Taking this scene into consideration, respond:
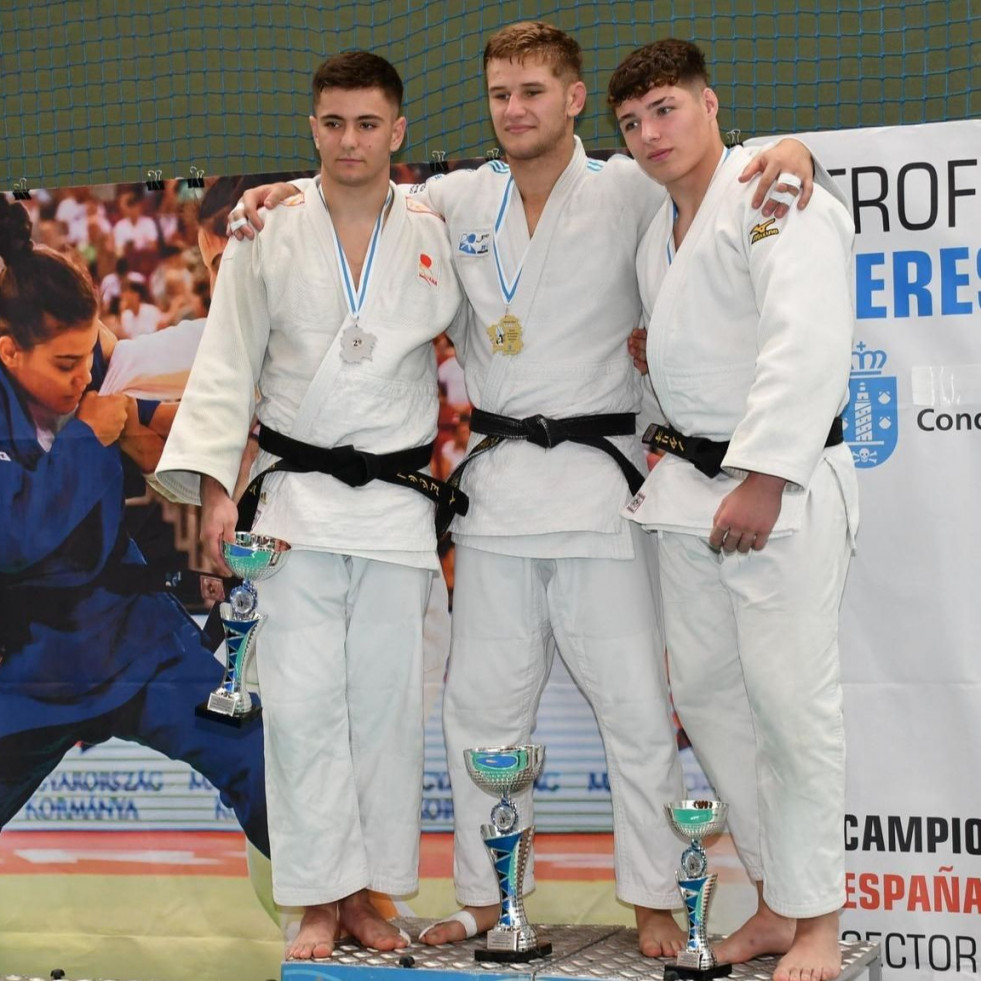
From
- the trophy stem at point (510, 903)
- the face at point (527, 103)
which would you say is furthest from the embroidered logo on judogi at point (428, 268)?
the trophy stem at point (510, 903)

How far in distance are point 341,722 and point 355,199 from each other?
1.31 meters

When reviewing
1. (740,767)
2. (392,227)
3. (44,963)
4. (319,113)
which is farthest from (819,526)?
(44,963)

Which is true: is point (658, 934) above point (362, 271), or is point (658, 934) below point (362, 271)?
below

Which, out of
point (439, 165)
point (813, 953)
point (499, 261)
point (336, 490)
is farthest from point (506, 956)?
point (439, 165)

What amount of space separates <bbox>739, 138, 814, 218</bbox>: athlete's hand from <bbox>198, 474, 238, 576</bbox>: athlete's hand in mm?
1436

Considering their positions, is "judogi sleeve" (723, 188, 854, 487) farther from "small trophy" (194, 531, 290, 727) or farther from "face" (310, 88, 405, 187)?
"small trophy" (194, 531, 290, 727)

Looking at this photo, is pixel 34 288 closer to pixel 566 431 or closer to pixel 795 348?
pixel 566 431

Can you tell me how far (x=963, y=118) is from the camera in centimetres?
407

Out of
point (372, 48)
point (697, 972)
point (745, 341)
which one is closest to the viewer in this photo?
point (697, 972)

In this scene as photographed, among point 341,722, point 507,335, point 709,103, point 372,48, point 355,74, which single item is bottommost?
point 341,722

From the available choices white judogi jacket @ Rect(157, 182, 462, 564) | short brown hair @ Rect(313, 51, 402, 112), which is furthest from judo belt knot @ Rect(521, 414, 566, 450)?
short brown hair @ Rect(313, 51, 402, 112)

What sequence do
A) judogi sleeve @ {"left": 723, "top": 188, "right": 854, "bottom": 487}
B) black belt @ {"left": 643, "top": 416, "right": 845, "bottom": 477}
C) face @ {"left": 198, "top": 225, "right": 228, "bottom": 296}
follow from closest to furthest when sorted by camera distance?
1. judogi sleeve @ {"left": 723, "top": 188, "right": 854, "bottom": 487}
2. black belt @ {"left": 643, "top": 416, "right": 845, "bottom": 477}
3. face @ {"left": 198, "top": 225, "right": 228, "bottom": 296}

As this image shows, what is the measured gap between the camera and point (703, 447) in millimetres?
3146

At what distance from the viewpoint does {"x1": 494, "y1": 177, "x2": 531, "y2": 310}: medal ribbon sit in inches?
135
